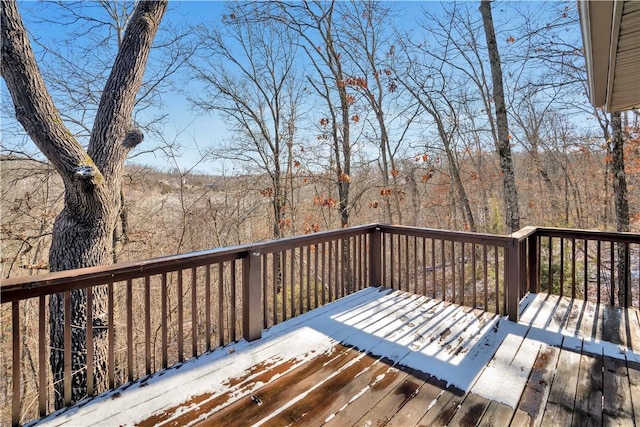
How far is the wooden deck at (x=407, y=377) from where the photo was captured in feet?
6.23

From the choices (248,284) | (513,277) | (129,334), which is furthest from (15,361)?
(513,277)

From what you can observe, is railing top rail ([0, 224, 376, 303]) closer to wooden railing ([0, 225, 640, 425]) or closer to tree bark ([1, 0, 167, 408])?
wooden railing ([0, 225, 640, 425])

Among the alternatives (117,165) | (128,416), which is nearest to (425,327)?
(128,416)

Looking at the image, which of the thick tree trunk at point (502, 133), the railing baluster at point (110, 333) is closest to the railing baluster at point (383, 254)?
the thick tree trunk at point (502, 133)

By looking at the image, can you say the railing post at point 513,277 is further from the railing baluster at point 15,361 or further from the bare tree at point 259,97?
the bare tree at point 259,97

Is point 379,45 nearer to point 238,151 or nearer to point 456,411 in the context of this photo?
point 238,151

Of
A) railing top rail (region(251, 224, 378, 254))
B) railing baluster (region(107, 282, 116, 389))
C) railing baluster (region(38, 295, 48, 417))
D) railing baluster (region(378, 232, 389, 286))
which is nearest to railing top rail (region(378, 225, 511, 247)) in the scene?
railing baluster (region(378, 232, 389, 286))

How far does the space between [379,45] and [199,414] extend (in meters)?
9.62

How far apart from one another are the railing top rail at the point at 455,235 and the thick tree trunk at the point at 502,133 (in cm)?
210

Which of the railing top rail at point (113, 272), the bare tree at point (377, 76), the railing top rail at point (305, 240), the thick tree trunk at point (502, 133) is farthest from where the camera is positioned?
the bare tree at point (377, 76)

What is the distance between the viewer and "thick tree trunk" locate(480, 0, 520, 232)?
5184 mm

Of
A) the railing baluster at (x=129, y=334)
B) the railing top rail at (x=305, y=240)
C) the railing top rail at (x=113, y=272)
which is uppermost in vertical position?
the railing top rail at (x=305, y=240)

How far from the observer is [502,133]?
5.29m

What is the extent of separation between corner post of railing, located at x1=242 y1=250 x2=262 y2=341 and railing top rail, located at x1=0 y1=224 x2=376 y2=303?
0.09 metres
